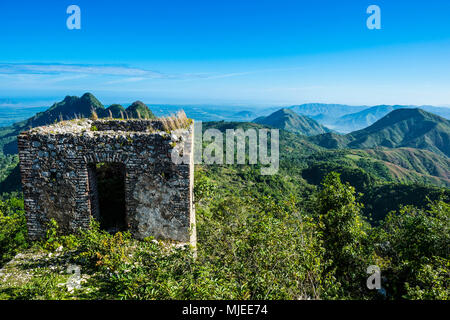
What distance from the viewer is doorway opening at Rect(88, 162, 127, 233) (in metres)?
8.05

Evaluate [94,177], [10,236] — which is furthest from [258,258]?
[10,236]

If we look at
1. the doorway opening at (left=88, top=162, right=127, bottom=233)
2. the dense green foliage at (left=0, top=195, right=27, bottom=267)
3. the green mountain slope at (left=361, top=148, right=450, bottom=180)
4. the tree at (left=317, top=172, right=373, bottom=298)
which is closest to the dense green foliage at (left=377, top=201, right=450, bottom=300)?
the tree at (left=317, top=172, right=373, bottom=298)

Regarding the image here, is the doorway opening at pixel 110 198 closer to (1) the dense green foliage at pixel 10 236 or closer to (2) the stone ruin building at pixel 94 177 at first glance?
(2) the stone ruin building at pixel 94 177

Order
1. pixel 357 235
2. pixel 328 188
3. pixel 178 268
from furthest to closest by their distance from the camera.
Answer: pixel 328 188 → pixel 357 235 → pixel 178 268

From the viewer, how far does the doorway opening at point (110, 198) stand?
8.05 m

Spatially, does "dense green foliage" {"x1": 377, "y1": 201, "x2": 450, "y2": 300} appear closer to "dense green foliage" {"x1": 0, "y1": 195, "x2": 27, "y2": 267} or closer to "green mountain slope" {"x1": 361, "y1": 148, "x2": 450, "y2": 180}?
"dense green foliage" {"x1": 0, "y1": 195, "x2": 27, "y2": 267}

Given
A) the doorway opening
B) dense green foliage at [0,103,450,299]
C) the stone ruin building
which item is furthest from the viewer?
the doorway opening

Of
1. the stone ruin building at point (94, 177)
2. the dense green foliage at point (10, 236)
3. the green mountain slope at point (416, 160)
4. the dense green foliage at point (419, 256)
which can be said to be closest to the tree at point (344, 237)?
the dense green foliage at point (419, 256)

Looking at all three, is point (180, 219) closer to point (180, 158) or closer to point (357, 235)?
point (180, 158)

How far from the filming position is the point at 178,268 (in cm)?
529

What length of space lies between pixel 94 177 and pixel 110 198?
1.34 m

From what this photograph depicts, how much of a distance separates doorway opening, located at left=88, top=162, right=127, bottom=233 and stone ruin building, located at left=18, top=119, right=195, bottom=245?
73 cm
